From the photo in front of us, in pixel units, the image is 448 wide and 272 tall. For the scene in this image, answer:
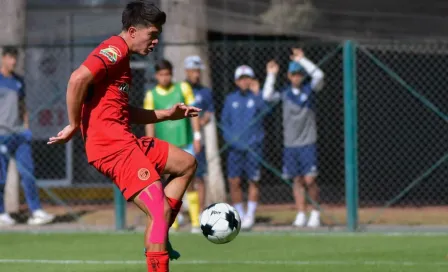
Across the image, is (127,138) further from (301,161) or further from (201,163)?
(301,161)

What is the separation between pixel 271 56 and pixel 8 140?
4.41 metres

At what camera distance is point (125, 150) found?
717 cm

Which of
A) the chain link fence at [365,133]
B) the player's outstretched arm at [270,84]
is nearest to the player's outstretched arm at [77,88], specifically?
the player's outstretched arm at [270,84]

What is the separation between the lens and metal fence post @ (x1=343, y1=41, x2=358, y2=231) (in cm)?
1263

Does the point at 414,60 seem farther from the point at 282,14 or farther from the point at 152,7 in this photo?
the point at 152,7

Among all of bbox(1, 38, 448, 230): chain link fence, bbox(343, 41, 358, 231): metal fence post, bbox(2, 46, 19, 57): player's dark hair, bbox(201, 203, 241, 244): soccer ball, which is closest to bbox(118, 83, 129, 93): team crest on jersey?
bbox(201, 203, 241, 244): soccer ball

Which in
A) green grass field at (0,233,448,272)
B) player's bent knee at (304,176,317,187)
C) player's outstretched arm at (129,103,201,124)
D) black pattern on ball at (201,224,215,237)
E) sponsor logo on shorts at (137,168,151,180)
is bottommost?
green grass field at (0,233,448,272)

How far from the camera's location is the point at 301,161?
43.1 ft

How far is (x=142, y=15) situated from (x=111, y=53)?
408mm

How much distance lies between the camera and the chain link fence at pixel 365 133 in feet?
47.6

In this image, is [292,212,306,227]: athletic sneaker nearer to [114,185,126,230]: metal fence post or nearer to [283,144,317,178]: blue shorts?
[283,144,317,178]: blue shorts

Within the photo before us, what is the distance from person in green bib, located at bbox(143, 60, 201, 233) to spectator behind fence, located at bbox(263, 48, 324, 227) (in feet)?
4.09

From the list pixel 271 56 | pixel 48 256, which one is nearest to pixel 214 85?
pixel 271 56

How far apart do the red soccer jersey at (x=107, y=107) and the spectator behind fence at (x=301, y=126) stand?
5.97 meters
